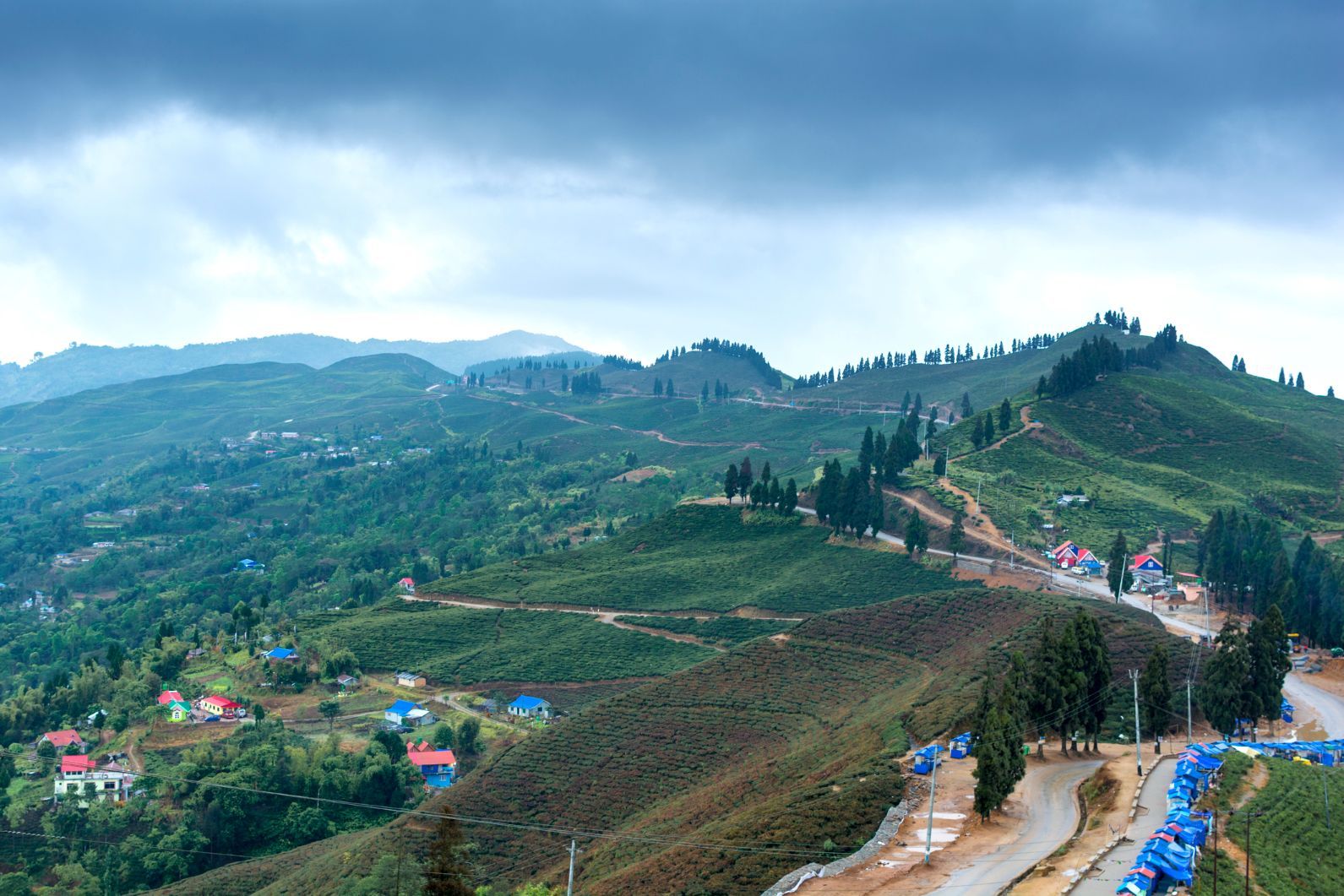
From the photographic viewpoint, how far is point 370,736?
7225 cm

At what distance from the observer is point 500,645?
90875mm

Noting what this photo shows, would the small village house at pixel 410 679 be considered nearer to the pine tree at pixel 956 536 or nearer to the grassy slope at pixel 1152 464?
the pine tree at pixel 956 536

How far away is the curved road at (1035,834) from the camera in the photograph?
28.6 m

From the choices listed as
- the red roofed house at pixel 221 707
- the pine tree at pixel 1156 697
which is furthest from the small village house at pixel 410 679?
the pine tree at pixel 1156 697

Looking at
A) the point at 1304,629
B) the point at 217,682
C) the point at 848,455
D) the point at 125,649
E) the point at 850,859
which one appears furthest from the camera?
the point at 848,455

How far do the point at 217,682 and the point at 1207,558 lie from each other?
76053 mm

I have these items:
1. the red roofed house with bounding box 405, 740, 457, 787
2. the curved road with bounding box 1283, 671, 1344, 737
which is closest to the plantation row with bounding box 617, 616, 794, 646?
the red roofed house with bounding box 405, 740, 457, 787

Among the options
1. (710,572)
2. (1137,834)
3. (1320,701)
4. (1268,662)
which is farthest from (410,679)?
(1137,834)

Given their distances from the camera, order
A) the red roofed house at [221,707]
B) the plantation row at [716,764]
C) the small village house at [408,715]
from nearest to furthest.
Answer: the plantation row at [716,764] < the small village house at [408,715] < the red roofed house at [221,707]

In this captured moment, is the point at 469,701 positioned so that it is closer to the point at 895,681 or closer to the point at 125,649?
the point at 895,681

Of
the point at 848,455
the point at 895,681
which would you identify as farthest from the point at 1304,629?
the point at 848,455

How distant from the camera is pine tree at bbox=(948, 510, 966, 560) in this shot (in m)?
87.5

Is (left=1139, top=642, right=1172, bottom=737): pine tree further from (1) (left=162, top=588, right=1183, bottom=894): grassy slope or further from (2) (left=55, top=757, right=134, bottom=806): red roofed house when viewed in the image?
(2) (left=55, top=757, right=134, bottom=806): red roofed house

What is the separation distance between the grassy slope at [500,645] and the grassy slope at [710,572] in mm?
5459
